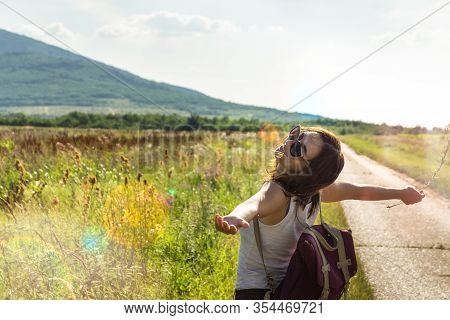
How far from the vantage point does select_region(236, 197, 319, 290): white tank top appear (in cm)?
312

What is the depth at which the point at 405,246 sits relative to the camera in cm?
810

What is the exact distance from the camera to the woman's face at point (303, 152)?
124 inches

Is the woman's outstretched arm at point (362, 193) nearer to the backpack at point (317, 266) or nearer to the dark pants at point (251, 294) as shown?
the backpack at point (317, 266)

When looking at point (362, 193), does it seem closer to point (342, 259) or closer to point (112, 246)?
point (342, 259)

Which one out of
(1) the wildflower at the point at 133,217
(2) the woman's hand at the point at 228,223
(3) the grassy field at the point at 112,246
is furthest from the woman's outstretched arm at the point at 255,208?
(1) the wildflower at the point at 133,217

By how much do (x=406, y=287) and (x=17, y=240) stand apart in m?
3.55

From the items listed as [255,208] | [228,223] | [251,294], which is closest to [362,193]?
[251,294]

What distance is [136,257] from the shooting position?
17.2 ft

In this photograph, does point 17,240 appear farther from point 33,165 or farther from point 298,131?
point 33,165

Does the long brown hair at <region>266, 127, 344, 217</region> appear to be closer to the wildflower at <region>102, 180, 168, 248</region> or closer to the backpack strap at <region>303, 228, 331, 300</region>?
the backpack strap at <region>303, 228, 331, 300</region>

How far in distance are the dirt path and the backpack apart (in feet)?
9.22

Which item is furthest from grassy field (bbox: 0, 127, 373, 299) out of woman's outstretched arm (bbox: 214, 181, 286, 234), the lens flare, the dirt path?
the dirt path
